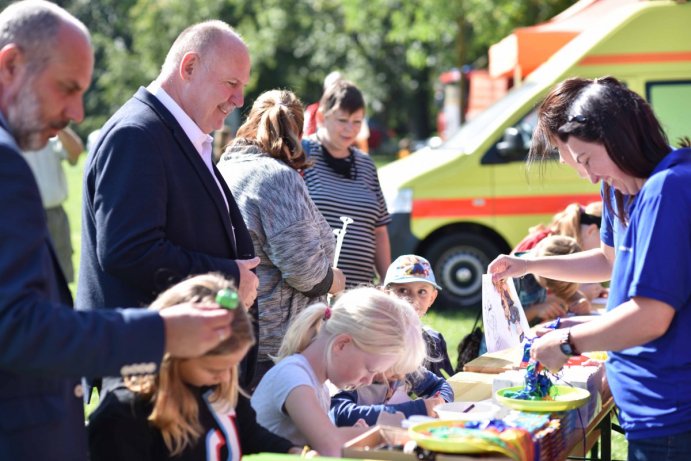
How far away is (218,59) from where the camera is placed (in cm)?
311

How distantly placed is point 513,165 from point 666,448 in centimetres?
602

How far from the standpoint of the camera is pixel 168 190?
9.61 feet

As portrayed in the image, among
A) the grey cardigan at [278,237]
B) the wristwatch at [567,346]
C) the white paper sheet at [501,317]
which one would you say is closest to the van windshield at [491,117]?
the white paper sheet at [501,317]

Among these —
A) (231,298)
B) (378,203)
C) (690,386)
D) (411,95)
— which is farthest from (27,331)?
(411,95)

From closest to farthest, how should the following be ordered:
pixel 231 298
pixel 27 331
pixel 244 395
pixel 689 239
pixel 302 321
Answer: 1. pixel 27 331
2. pixel 231 298
3. pixel 689 239
4. pixel 244 395
5. pixel 302 321

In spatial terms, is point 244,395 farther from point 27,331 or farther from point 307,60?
point 307,60

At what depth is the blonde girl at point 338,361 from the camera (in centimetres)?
285

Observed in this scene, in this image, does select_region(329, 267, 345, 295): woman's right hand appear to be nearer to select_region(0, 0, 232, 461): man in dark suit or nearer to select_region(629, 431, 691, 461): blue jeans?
select_region(629, 431, 691, 461): blue jeans

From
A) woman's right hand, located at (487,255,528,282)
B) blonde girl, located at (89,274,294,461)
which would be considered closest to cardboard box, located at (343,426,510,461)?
blonde girl, located at (89,274,294,461)

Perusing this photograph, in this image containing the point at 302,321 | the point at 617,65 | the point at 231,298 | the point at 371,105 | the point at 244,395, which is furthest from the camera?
the point at 371,105

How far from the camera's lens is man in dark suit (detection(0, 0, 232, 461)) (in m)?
1.95

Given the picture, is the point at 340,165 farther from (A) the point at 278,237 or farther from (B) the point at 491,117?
(B) the point at 491,117

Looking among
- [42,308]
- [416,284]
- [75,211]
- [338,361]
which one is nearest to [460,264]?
[416,284]

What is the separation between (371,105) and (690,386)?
38192 mm
